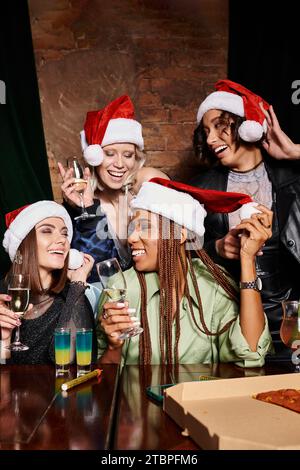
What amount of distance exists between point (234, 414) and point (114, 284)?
644 mm

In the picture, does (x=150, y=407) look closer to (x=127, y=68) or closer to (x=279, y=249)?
(x=279, y=249)

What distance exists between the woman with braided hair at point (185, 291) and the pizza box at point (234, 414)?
1.56 feet

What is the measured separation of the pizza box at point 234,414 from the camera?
3.38 ft

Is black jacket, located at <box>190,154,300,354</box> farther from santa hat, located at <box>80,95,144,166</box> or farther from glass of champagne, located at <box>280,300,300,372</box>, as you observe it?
glass of champagne, located at <box>280,300,300,372</box>

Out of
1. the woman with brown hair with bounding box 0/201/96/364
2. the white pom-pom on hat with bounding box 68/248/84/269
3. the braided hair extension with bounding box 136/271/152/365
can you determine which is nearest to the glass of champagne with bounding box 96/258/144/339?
the braided hair extension with bounding box 136/271/152/365

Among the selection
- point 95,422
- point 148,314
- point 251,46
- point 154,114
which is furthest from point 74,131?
point 95,422

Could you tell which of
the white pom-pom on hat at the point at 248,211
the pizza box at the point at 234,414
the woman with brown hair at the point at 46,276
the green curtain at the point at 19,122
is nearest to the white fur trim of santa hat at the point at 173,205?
the white pom-pom on hat at the point at 248,211

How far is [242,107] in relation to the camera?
9.35 feet

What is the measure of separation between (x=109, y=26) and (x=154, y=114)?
654 millimetres

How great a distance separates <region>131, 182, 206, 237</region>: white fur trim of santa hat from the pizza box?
0.90 metres

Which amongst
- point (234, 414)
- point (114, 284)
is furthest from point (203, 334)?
point (234, 414)

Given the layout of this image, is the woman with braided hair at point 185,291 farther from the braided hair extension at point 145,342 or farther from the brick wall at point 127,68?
the brick wall at point 127,68

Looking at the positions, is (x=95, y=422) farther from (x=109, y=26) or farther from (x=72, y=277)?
(x=109, y=26)

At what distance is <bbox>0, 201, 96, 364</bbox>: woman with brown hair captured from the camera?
2.34 metres
